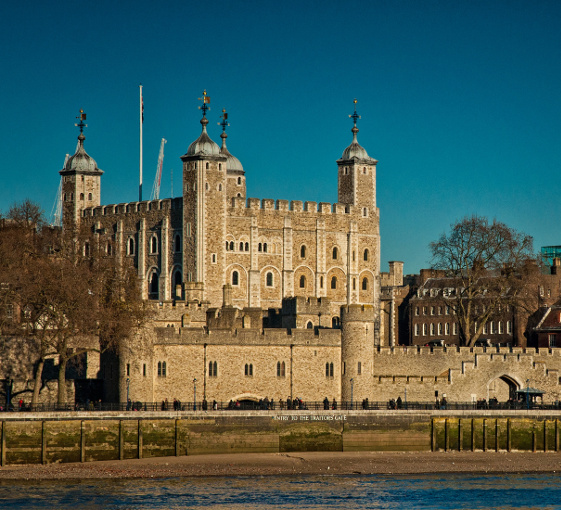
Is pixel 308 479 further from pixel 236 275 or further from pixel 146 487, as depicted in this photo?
pixel 236 275

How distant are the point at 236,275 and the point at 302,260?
6.70m

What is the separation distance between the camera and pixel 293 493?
57.2 metres

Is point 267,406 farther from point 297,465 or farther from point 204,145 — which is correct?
point 204,145

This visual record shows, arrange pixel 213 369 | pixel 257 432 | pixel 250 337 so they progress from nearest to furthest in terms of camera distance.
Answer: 1. pixel 257 432
2. pixel 213 369
3. pixel 250 337

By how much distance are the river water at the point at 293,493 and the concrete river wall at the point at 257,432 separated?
4.01 meters

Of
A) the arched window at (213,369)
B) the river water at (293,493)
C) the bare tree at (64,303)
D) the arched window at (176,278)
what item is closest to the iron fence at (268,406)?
the arched window at (213,369)

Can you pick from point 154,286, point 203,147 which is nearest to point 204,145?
point 203,147

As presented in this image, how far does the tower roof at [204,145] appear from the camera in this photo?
104m

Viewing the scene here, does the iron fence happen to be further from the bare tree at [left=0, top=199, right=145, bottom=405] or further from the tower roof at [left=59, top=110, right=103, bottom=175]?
the tower roof at [left=59, top=110, right=103, bottom=175]

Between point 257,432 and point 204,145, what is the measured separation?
41.3 meters

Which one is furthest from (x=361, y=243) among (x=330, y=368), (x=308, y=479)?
(x=308, y=479)

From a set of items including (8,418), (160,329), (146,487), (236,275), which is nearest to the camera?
(146,487)

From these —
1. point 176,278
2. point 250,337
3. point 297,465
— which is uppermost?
point 176,278

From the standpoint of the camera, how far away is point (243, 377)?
247 ft
